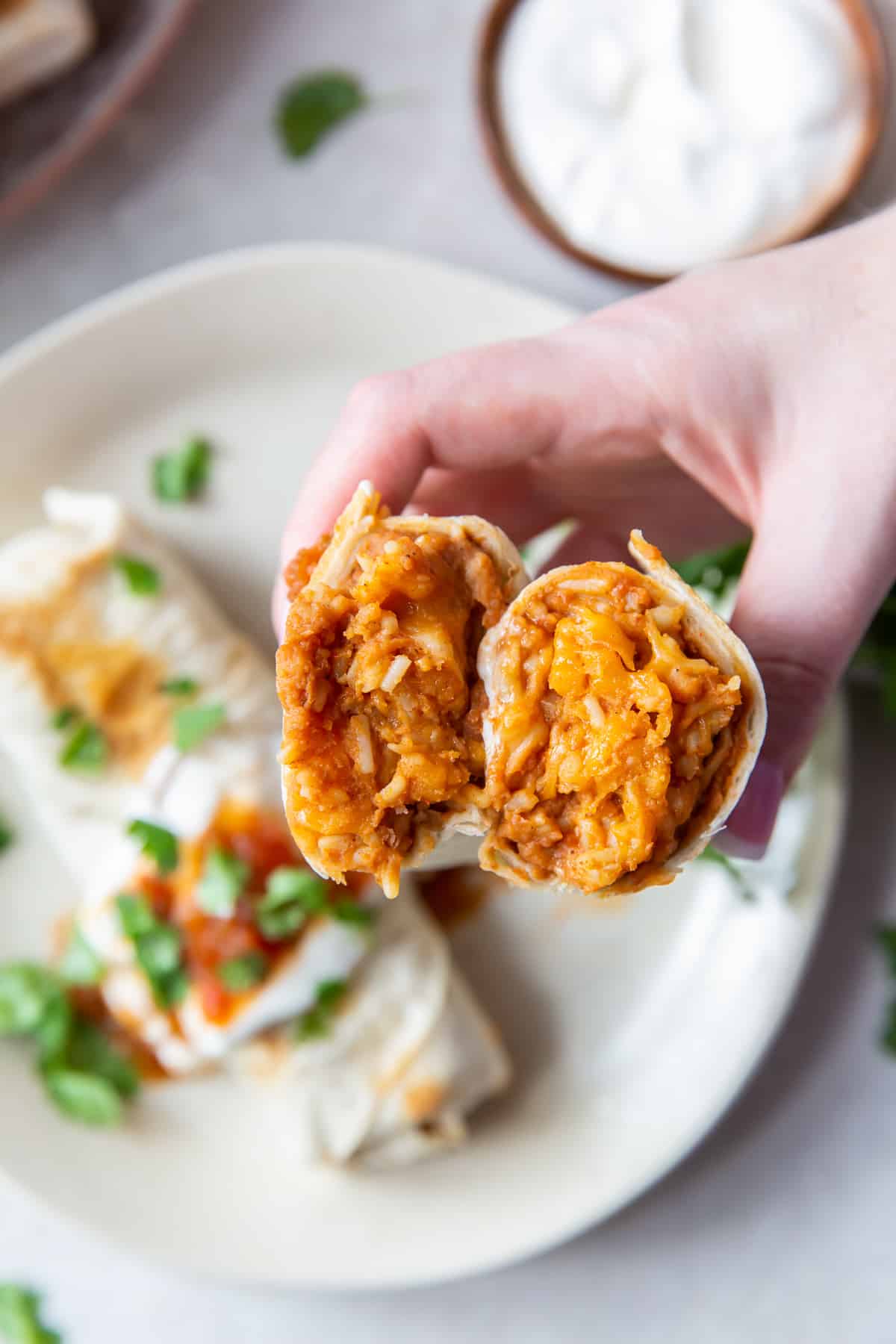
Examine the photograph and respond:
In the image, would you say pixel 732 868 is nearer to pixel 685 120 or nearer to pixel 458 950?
pixel 458 950

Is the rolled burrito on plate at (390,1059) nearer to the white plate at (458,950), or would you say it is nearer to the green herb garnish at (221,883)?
the white plate at (458,950)

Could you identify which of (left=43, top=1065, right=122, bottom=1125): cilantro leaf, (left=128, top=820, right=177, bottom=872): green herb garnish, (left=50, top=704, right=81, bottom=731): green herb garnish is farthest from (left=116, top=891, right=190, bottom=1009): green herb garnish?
(left=50, top=704, right=81, bottom=731): green herb garnish

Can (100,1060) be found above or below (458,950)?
above

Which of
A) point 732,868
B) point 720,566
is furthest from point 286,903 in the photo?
point 720,566

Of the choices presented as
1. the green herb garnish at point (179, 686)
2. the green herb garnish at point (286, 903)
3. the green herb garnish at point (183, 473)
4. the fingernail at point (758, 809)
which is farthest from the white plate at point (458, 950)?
the fingernail at point (758, 809)

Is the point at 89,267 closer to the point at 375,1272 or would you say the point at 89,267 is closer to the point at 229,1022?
the point at 229,1022
